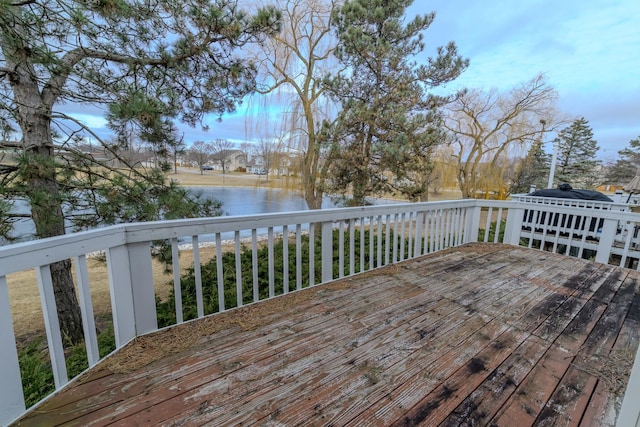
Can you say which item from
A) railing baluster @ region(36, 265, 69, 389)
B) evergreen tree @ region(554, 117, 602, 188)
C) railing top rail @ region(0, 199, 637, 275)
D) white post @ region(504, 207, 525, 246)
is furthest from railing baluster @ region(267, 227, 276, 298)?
evergreen tree @ region(554, 117, 602, 188)

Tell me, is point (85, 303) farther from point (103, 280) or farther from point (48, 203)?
point (103, 280)

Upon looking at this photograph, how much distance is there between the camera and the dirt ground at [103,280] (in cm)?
418

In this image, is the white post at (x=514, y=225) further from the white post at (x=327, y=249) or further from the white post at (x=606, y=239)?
the white post at (x=327, y=249)

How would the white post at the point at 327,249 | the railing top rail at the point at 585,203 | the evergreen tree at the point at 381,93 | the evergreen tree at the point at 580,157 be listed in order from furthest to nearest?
the evergreen tree at the point at 580,157 < the evergreen tree at the point at 381,93 < the railing top rail at the point at 585,203 < the white post at the point at 327,249

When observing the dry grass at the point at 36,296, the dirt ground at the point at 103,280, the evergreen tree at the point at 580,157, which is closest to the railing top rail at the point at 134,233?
the dirt ground at the point at 103,280

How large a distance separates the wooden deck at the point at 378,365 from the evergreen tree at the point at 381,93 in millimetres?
3815

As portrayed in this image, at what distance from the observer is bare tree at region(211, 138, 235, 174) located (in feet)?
20.1

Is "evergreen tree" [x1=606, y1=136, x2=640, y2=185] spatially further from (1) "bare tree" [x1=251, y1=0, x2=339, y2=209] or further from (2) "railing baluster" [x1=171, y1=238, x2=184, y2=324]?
(2) "railing baluster" [x1=171, y1=238, x2=184, y2=324]

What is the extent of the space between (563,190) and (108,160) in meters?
8.04

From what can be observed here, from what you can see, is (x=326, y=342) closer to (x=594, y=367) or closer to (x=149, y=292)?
(x=149, y=292)

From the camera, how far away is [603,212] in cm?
355

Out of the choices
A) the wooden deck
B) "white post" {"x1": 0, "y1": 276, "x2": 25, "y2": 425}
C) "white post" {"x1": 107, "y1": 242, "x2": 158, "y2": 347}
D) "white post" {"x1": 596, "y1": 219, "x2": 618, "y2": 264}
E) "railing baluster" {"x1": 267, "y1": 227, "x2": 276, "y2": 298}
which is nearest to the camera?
"white post" {"x1": 0, "y1": 276, "x2": 25, "y2": 425}

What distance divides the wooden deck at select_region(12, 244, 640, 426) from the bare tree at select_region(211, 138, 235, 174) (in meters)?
4.73

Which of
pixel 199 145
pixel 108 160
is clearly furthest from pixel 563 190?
pixel 108 160
